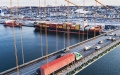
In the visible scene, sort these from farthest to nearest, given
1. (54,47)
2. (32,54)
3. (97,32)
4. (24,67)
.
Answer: (97,32)
(54,47)
(32,54)
(24,67)

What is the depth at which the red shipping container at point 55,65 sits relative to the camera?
9806 mm

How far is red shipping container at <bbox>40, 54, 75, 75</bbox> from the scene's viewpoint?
9806 millimetres

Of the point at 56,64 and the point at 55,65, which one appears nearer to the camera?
the point at 55,65

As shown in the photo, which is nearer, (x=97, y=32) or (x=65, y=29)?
(x=97, y=32)

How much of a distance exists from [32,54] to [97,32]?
17.4m

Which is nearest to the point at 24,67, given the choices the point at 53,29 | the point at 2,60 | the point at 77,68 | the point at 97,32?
the point at 77,68

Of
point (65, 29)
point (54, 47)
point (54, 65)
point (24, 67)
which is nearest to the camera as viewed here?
point (54, 65)

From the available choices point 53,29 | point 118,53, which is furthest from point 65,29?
point 118,53

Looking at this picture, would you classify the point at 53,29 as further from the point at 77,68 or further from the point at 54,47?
the point at 77,68

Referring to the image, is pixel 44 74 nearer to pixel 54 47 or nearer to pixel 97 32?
pixel 54 47

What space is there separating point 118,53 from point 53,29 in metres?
19.6

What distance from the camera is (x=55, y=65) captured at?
10562 millimetres

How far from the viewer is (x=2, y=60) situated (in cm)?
1767

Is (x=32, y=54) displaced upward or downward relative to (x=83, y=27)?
downward
